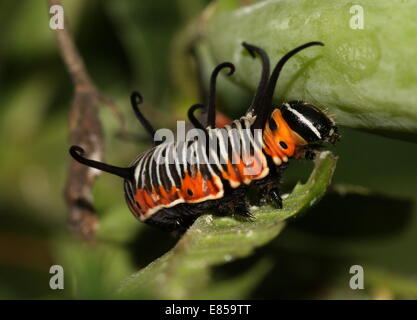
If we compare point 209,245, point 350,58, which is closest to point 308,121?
point 350,58

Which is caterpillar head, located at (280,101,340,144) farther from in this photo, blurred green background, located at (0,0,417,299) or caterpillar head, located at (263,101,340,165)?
blurred green background, located at (0,0,417,299)

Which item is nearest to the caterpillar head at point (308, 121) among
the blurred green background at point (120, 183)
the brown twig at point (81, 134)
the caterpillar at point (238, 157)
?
the caterpillar at point (238, 157)

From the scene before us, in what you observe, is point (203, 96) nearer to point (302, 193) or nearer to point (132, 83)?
point (132, 83)

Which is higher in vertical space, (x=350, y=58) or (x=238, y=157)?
(x=350, y=58)

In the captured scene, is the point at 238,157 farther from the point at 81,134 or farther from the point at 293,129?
the point at 81,134

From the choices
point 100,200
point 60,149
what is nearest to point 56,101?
point 60,149

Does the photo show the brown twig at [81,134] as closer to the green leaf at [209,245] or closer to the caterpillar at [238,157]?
the caterpillar at [238,157]
